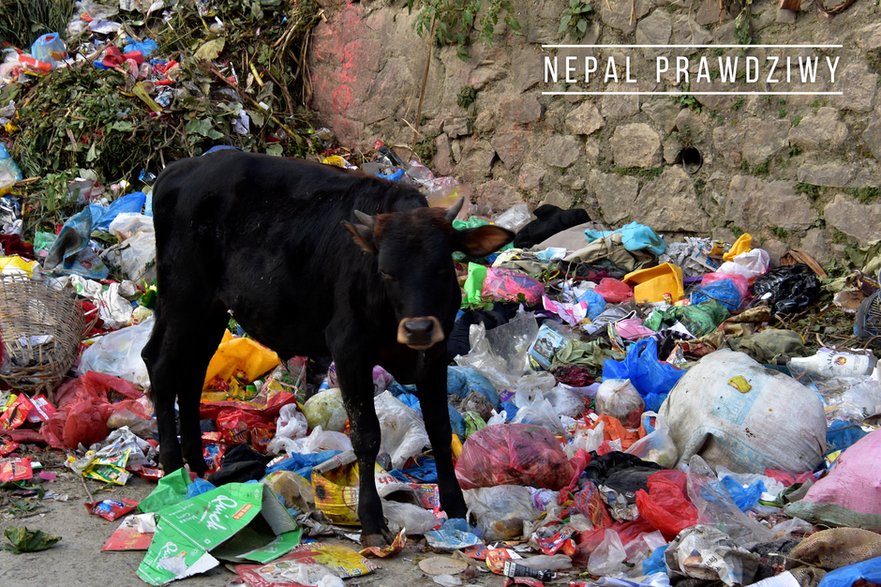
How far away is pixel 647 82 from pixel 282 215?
14.4 feet

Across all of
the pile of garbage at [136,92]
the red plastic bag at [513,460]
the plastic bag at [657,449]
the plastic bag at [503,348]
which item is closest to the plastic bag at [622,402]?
the plastic bag at [657,449]

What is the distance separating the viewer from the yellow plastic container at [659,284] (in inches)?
287

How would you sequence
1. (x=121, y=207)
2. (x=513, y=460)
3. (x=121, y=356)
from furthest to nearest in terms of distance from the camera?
(x=121, y=207)
(x=121, y=356)
(x=513, y=460)

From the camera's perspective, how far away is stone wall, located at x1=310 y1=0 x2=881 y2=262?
22.9ft

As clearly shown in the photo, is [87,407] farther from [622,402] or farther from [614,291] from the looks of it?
[614,291]

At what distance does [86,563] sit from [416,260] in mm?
1719

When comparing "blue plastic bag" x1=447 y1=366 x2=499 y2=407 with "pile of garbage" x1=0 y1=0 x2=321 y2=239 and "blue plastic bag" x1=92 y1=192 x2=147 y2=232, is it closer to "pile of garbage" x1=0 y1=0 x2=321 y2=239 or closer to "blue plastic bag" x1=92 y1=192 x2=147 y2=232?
"blue plastic bag" x1=92 y1=192 x2=147 y2=232

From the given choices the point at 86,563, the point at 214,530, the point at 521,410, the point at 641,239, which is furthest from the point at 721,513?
the point at 641,239

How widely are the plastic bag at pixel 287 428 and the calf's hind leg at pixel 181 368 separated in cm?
38

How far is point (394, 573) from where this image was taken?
12.5 feet

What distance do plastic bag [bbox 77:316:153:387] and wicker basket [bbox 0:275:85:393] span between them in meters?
0.18

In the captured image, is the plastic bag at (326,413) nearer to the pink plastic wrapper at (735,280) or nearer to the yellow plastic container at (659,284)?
the yellow plastic container at (659,284)

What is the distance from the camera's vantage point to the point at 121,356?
640 cm

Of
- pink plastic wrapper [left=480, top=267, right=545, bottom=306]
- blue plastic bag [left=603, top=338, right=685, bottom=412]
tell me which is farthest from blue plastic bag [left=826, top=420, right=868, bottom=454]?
pink plastic wrapper [left=480, top=267, right=545, bottom=306]
